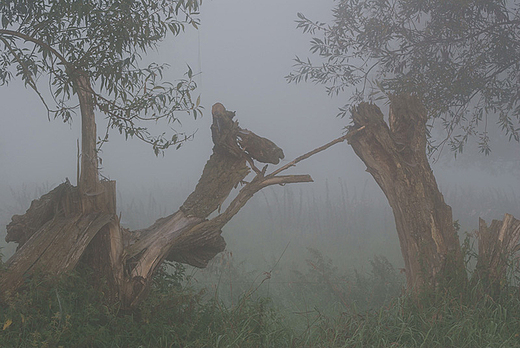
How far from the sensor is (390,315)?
15.8 ft

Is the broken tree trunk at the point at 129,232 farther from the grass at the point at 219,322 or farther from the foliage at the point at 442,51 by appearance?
the foliage at the point at 442,51

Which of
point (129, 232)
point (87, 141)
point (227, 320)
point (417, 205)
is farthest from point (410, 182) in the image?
point (87, 141)

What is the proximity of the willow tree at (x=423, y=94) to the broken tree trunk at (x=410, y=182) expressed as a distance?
0.04 ft

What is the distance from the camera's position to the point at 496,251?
5250mm

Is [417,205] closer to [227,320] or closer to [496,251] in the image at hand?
[496,251]

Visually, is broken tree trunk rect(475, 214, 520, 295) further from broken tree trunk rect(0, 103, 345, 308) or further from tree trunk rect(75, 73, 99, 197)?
tree trunk rect(75, 73, 99, 197)

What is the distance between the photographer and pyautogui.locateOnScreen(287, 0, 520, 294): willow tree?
5.51 m

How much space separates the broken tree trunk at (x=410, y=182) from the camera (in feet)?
17.9

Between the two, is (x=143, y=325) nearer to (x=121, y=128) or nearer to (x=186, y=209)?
(x=186, y=209)

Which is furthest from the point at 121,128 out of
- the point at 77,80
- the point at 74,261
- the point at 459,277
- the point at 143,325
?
the point at 459,277

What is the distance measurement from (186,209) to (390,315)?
2.38m

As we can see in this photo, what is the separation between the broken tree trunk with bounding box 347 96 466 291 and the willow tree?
1 centimetres

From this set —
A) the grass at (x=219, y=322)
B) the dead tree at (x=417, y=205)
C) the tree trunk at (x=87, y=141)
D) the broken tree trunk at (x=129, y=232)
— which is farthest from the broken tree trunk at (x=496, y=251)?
the tree trunk at (x=87, y=141)

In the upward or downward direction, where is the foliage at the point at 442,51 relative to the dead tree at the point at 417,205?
upward
